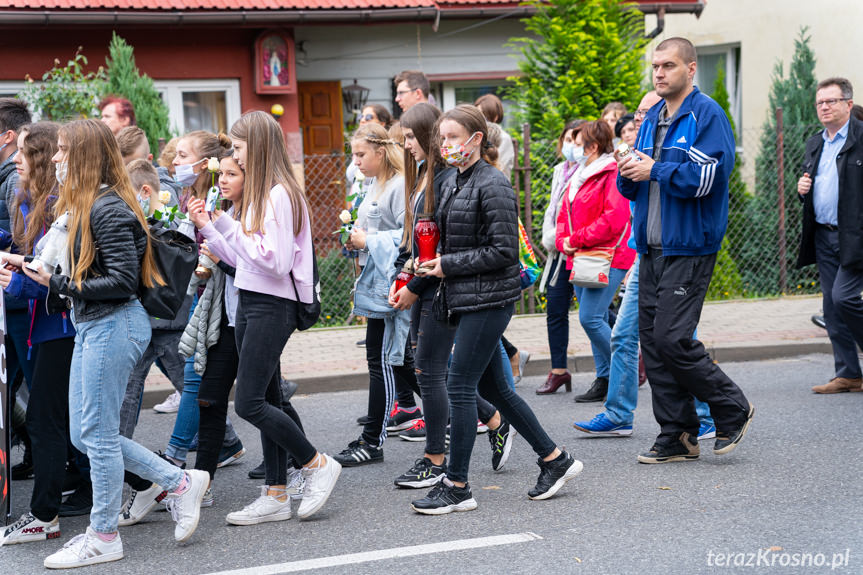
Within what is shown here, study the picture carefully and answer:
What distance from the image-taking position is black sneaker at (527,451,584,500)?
5168mm

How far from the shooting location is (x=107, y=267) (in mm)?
4363

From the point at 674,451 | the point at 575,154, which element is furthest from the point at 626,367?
the point at 575,154

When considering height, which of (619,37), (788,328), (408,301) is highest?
(619,37)

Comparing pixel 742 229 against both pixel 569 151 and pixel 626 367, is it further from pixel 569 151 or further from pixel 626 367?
pixel 626 367

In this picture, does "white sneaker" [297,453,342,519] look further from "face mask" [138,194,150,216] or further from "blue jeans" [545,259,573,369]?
"blue jeans" [545,259,573,369]

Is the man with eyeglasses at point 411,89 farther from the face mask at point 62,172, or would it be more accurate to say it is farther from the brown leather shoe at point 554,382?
the face mask at point 62,172

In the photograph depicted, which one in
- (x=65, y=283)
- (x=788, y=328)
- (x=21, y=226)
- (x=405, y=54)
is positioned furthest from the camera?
(x=405, y=54)

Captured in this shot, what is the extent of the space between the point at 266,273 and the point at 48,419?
3.92ft

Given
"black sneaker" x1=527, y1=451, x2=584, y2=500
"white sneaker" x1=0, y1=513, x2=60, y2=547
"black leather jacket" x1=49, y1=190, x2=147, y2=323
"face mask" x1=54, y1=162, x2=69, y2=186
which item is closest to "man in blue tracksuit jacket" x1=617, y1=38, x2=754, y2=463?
"black sneaker" x1=527, y1=451, x2=584, y2=500

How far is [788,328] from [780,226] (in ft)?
8.20

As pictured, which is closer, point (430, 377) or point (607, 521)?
point (607, 521)

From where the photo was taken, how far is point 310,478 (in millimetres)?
5027

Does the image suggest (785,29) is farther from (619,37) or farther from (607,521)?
(607,521)

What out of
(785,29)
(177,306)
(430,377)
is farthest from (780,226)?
(177,306)
